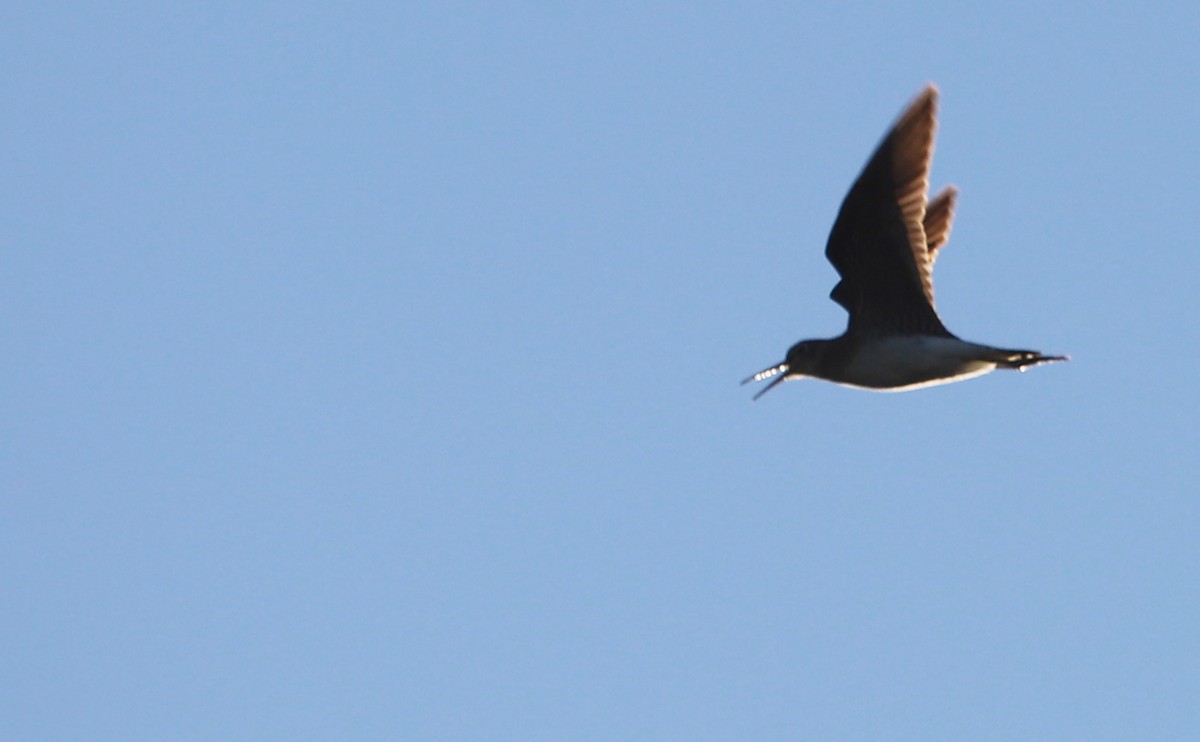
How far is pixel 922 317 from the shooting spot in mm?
13609

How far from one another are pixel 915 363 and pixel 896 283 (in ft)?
2.34

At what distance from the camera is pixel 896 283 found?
13.7 m

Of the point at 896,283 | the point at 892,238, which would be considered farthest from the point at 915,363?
the point at 892,238

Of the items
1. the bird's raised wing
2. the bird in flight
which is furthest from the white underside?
the bird's raised wing

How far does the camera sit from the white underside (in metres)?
13.2

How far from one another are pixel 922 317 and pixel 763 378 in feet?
→ 6.46

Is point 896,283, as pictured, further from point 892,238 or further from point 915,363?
point 915,363

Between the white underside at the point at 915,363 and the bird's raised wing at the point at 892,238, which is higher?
the bird's raised wing at the point at 892,238

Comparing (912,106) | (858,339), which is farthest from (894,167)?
(858,339)

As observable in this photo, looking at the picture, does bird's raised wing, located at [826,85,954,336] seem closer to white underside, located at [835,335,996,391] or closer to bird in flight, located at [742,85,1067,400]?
bird in flight, located at [742,85,1067,400]

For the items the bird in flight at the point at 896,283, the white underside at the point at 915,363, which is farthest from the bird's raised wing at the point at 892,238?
the white underside at the point at 915,363

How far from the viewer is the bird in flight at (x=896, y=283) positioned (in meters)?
13.2

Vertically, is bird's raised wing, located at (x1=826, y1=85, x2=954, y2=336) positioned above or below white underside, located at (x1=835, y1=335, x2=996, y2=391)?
above

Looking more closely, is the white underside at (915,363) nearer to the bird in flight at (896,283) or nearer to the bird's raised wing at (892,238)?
the bird in flight at (896,283)
